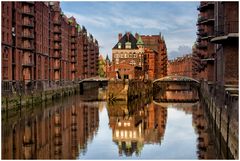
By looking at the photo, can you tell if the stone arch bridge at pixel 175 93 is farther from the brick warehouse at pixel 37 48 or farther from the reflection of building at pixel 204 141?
the reflection of building at pixel 204 141

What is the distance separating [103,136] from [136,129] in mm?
5113

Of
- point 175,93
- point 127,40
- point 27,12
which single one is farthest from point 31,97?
point 127,40

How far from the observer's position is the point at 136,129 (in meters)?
33.1

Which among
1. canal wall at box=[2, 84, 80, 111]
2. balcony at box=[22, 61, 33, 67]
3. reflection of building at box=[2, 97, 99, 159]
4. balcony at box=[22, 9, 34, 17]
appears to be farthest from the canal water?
balcony at box=[22, 9, 34, 17]

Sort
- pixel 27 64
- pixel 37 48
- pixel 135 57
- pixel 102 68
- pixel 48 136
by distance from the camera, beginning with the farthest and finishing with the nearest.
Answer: pixel 102 68
pixel 135 57
pixel 37 48
pixel 27 64
pixel 48 136

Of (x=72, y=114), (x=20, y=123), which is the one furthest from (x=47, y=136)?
(x=72, y=114)

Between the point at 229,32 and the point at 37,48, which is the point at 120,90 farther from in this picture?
the point at 229,32

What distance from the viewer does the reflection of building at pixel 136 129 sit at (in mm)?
25237

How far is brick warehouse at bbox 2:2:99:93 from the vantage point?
165 ft

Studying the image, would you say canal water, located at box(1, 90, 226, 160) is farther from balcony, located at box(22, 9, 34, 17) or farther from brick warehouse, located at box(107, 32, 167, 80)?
brick warehouse, located at box(107, 32, 167, 80)

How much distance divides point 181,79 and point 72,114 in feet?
166

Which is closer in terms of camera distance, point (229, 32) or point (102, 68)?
point (229, 32)

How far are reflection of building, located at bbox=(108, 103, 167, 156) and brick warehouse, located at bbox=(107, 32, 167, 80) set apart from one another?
31330 millimetres

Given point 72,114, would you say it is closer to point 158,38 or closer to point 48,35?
point 48,35
